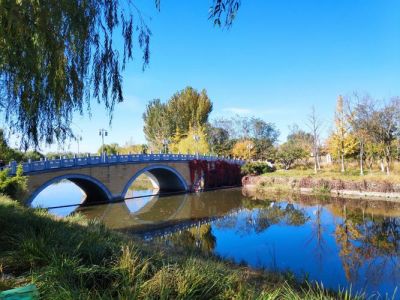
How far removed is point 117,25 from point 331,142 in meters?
33.5

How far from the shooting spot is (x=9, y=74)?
446 centimetres

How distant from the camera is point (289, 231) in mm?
15383

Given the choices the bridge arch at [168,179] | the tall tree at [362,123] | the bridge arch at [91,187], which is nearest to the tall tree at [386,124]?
the tall tree at [362,123]

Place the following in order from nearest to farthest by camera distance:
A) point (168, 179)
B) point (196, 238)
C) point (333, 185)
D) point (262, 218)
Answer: point (196, 238) < point (262, 218) < point (333, 185) < point (168, 179)

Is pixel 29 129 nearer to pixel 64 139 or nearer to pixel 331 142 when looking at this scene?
pixel 64 139

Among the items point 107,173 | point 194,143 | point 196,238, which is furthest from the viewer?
point 194,143

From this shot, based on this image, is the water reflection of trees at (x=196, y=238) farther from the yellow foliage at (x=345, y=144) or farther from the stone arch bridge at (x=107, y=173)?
the yellow foliage at (x=345, y=144)

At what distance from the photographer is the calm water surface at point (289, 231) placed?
9805 mm

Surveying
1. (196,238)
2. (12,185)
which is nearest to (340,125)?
(196,238)

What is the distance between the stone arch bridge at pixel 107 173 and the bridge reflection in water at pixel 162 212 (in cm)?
172

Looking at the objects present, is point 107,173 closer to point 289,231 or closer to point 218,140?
point 289,231

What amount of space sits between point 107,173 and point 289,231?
14.8m

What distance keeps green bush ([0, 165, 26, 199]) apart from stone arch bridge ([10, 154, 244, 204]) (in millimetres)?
1886

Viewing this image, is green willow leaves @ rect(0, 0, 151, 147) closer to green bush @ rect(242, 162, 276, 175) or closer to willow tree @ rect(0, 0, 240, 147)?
willow tree @ rect(0, 0, 240, 147)
